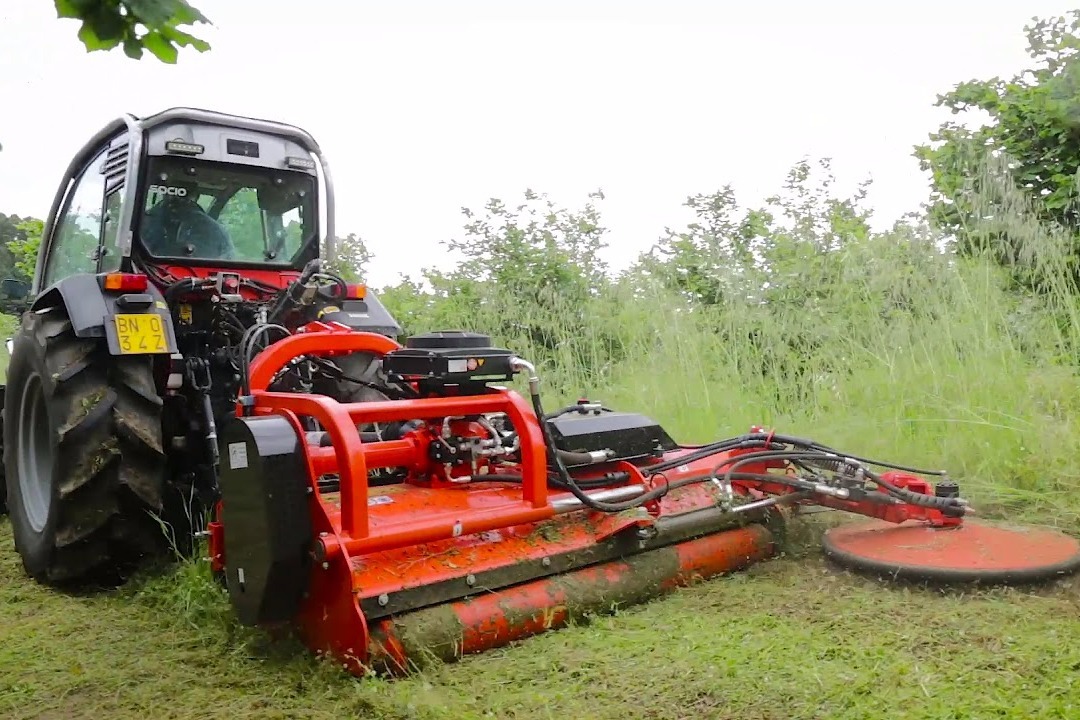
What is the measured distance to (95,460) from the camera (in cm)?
304

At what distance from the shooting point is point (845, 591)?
268 cm

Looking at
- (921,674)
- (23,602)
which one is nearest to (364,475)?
(921,674)

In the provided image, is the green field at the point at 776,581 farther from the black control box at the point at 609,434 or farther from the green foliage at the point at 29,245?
the green foliage at the point at 29,245

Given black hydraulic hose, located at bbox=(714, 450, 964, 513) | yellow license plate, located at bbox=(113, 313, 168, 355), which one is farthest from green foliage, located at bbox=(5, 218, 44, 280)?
black hydraulic hose, located at bbox=(714, 450, 964, 513)

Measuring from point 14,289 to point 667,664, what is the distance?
373 centimetres

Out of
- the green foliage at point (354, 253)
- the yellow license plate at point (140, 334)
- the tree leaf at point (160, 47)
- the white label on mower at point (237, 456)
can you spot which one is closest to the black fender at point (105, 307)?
the yellow license plate at point (140, 334)

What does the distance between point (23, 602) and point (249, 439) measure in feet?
5.06

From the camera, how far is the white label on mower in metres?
2.34

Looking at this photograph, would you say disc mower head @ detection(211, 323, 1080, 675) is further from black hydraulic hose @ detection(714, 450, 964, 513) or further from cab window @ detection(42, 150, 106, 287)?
cab window @ detection(42, 150, 106, 287)

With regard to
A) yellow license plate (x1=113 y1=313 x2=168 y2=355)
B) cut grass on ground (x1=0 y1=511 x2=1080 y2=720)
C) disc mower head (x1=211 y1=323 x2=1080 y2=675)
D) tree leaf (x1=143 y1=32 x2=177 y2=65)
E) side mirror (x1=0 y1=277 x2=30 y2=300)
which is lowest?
cut grass on ground (x1=0 y1=511 x2=1080 y2=720)

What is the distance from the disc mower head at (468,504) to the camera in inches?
89.4

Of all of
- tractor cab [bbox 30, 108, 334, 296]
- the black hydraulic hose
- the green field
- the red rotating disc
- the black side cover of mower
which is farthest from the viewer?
tractor cab [bbox 30, 108, 334, 296]

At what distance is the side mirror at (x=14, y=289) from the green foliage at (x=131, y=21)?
9.37 feet

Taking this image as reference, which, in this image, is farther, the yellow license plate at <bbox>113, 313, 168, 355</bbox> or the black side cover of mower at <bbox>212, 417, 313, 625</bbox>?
the yellow license plate at <bbox>113, 313, 168, 355</bbox>
